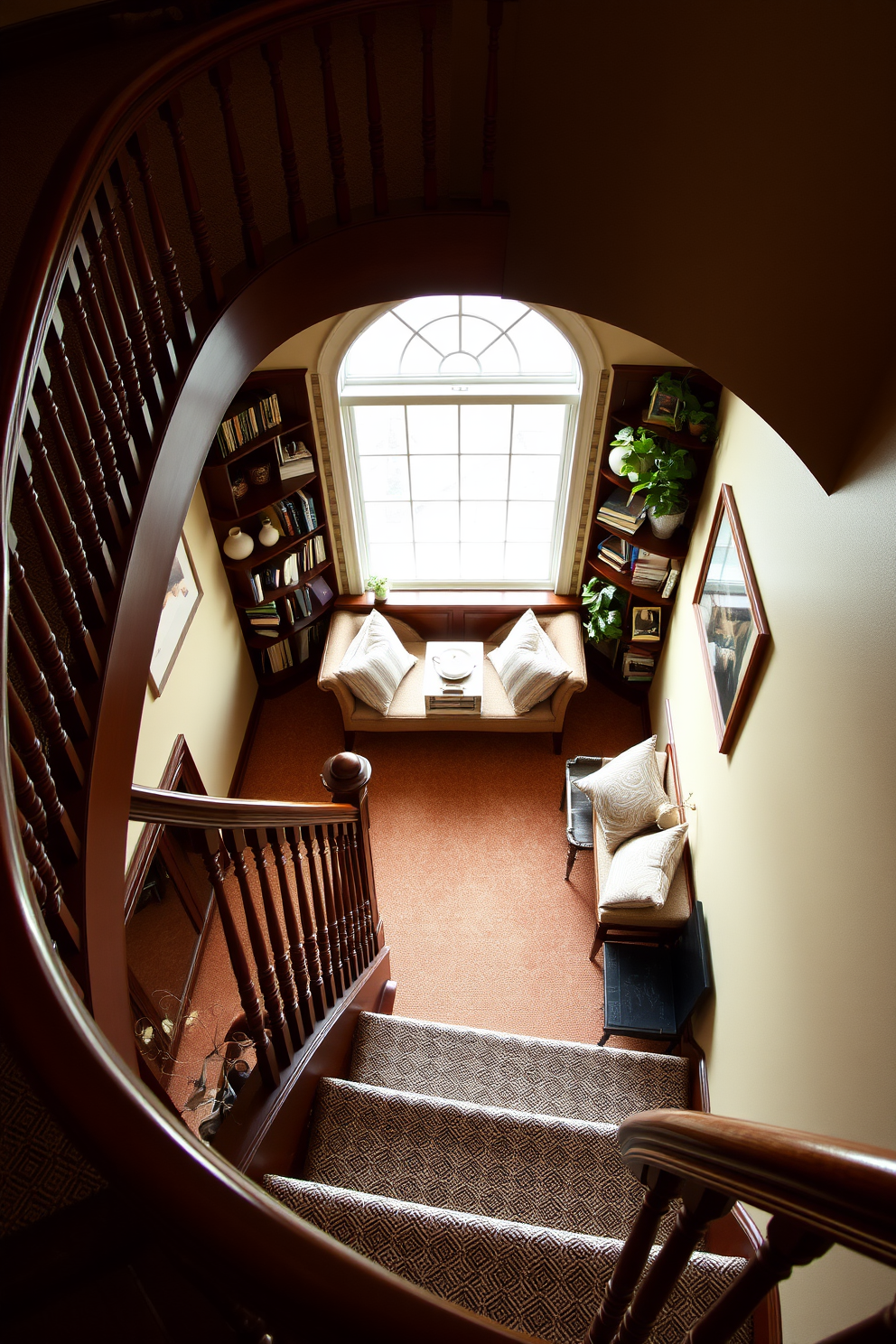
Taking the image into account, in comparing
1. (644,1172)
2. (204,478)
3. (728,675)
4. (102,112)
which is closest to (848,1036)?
(644,1172)

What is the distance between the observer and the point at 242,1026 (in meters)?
2.60

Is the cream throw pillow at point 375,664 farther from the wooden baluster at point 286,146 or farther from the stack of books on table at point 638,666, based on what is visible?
the wooden baluster at point 286,146

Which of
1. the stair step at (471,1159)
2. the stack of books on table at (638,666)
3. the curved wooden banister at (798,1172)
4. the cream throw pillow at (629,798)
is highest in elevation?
the curved wooden banister at (798,1172)

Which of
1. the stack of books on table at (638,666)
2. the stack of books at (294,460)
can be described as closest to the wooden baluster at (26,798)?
the stack of books at (294,460)

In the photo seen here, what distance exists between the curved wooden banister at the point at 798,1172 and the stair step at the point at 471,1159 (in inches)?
72.6

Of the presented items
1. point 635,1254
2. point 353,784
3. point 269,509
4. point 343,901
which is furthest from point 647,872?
point 269,509

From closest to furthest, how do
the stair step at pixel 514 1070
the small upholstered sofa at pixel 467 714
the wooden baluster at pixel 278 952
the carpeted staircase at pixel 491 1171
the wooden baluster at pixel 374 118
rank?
the carpeted staircase at pixel 491 1171 → the wooden baluster at pixel 278 952 → the wooden baluster at pixel 374 118 → the stair step at pixel 514 1070 → the small upholstered sofa at pixel 467 714

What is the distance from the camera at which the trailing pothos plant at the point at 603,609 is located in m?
5.21

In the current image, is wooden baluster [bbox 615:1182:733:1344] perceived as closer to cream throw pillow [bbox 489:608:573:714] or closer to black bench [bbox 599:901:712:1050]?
black bench [bbox 599:901:712:1050]

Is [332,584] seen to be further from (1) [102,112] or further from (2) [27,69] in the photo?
(1) [102,112]

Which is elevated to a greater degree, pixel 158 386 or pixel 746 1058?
pixel 158 386

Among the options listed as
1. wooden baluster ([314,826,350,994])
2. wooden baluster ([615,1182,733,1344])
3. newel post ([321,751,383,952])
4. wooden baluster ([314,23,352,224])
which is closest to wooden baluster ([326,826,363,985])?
wooden baluster ([314,826,350,994])

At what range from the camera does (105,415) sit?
188 cm

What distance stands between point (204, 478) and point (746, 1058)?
3956 mm
